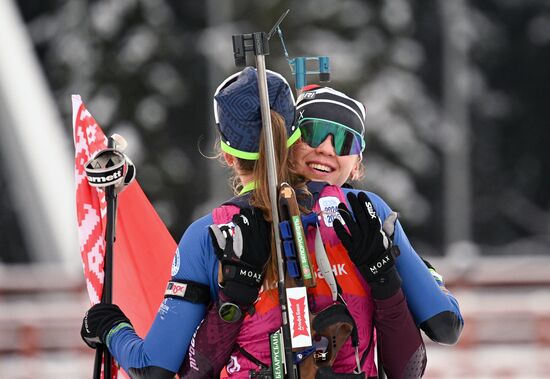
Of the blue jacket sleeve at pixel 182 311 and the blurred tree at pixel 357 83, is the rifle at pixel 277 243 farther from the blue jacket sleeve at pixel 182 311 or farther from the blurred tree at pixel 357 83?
the blurred tree at pixel 357 83

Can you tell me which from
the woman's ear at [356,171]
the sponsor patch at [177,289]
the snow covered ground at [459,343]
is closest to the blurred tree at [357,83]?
the snow covered ground at [459,343]

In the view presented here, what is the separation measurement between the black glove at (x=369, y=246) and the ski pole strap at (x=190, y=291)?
16.0 inches

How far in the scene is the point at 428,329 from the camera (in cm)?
406

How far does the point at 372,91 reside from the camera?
31.2 metres

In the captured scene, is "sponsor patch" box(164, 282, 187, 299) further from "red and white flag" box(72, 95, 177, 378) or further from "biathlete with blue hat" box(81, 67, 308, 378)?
"red and white flag" box(72, 95, 177, 378)

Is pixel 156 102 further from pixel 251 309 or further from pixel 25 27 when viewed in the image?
pixel 251 309

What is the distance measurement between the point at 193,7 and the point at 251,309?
30200mm

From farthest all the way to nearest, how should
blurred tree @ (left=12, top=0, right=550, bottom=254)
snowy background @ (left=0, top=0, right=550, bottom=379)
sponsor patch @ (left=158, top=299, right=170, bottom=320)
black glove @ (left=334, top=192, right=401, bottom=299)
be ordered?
blurred tree @ (left=12, top=0, right=550, bottom=254), snowy background @ (left=0, top=0, right=550, bottom=379), sponsor patch @ (left=158, top=299, right=170, bottom=320), black glove @ (left=334, top=192, right=401, bottom=299)

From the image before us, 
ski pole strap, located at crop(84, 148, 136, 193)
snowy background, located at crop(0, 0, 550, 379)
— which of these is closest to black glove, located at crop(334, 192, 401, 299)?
ski pole strap, located at crop(84, 148, 136, 193)

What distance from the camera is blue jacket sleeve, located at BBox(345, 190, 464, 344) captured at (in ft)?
13.1

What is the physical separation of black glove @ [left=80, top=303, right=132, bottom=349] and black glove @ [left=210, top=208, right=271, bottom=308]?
47cm

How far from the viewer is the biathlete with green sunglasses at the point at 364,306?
384 cm

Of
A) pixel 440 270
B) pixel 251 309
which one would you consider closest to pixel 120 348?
pixel 251 309

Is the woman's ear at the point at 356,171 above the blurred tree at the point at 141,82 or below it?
above
